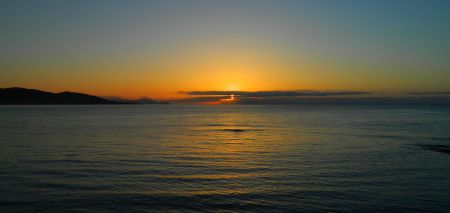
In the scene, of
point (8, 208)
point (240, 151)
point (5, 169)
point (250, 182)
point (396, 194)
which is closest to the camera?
point (8, 208)

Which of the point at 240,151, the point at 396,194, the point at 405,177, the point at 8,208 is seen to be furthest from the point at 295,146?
the point at 8,208

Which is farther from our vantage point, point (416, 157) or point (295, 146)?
point (295, 146)

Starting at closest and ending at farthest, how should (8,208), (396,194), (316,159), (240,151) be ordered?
(8,208)
(396,194)
(316,159)
(240,151)

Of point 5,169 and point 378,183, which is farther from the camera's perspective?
point 5,169

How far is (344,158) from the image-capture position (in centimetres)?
3612

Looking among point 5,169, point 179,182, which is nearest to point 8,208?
point 179,182

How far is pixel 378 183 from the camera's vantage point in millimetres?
25109

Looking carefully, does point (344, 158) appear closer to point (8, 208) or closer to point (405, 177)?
point (405, 177)

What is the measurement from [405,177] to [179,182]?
15.7 m

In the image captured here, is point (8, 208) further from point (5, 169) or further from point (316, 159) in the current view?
point (316, 159)

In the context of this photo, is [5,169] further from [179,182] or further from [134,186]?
[179,182]

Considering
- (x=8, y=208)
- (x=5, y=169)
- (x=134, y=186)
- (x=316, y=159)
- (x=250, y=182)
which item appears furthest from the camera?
(x=316, y=159)

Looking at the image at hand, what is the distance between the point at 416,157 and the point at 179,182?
24.2 meters

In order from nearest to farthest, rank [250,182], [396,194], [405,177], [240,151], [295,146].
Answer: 1. [396,194]
2. [250,182]
3. [405,177]
4. [240,151]
5. [295,146]
